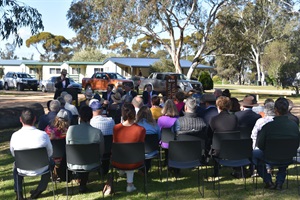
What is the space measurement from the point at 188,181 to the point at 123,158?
4.84 feet

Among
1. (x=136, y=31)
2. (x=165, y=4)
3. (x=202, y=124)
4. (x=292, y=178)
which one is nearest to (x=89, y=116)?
(x=202, y=124)

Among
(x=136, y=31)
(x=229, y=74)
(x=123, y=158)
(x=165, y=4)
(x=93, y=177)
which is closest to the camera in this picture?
(x=123, y=158)

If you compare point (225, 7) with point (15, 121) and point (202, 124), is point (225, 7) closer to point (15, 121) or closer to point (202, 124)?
point (15, 121)

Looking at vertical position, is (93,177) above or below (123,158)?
below

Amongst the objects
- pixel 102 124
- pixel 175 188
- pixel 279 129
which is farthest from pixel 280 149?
pixel 102 124

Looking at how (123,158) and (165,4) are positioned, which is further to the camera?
(165,4)

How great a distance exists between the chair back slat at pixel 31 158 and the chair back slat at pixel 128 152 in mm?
987

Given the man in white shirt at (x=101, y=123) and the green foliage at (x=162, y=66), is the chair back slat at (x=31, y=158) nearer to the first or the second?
the man in white shirt at (x=101, y=123)

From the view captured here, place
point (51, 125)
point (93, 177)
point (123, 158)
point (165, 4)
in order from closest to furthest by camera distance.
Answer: point (123, 158), point (51, 125), point (93, 177), point (165, 4)

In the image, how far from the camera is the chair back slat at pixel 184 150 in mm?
5676

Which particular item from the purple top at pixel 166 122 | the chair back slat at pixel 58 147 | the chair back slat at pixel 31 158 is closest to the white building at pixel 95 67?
the purple top at pixel 166 122

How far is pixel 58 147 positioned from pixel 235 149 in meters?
2.70

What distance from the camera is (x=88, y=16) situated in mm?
32875


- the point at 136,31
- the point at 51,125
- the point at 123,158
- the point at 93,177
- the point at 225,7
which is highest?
the point at 225,7
